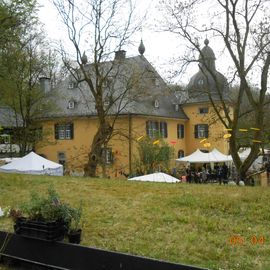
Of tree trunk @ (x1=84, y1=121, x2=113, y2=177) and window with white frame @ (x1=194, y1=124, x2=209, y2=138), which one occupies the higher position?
window with white frame @ (x1=194, y1=124, x2=209, y2=138)

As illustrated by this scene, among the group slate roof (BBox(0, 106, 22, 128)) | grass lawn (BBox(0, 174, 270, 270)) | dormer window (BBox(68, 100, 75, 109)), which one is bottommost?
grass lawn (BBox(0, 174, 270, 270))

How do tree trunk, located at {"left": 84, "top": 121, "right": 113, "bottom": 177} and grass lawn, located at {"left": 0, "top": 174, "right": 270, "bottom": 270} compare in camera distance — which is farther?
tree trunk, located at {"left": 84, "top": 121, "right": 113, "bottom": 177}

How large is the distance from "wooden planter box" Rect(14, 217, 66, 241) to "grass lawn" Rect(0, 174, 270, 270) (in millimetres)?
793

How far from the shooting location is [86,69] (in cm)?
3152

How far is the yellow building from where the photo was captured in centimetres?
4481

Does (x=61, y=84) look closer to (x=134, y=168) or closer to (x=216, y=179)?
(x=134, y=168)

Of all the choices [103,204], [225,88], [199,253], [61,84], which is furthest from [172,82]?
[61,84]

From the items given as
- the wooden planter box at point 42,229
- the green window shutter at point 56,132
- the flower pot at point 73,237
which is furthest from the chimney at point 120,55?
the flower pot at point 73,237

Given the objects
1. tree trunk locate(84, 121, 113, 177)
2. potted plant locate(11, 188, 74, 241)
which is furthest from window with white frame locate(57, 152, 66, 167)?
potted plant locate(11, 188, 74, 241)

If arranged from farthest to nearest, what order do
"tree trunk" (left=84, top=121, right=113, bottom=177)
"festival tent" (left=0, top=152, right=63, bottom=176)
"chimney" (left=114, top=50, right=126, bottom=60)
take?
"festival tent" (left=0, top=152, right=63, bottom=176), "chimney" (left=114, top=50, right=126, bottom=60), "tree trunk" (left=84, top=121, right=113, bottom=177)

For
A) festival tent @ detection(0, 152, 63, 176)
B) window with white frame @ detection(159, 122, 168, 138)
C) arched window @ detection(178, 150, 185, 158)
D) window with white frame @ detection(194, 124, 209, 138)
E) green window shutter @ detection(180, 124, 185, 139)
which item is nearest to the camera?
festival tent @ detection(0, 152, 63, 176)

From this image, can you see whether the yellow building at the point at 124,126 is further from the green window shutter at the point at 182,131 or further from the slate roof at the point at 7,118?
the slate roof at the point at 7,118

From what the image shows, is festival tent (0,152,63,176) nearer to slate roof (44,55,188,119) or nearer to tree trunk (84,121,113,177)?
tree trunk (84,121,113,177)

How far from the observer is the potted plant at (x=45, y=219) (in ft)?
20.4
